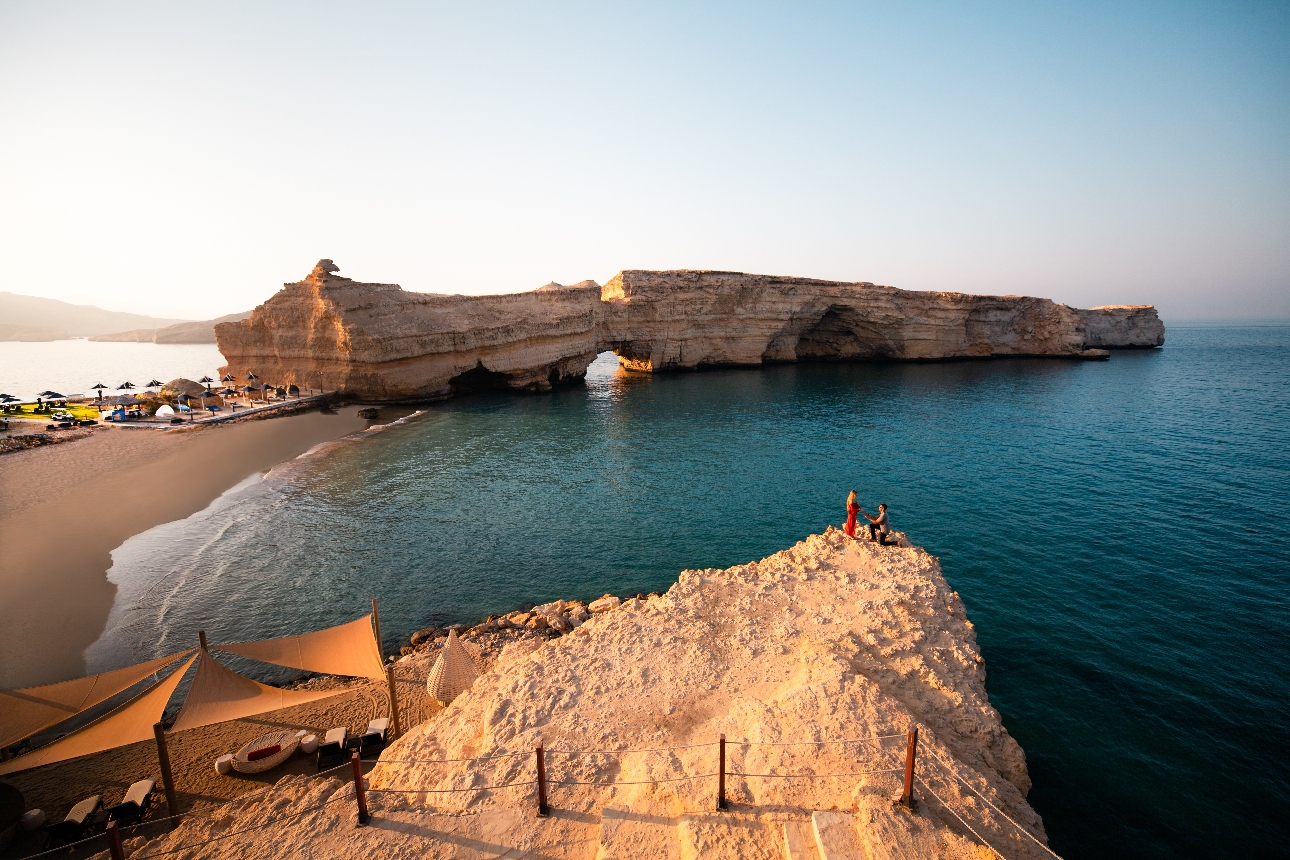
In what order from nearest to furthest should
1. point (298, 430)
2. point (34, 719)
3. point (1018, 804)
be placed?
point (1018, 804) → point (34, 719) → point (298, 430)

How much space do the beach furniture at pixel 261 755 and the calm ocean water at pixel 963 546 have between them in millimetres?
4822

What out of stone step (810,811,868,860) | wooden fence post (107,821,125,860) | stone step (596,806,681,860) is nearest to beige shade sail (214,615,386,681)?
wooden fence post (107,821,125,860)

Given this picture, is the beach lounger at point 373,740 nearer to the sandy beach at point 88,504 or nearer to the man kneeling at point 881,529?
the sandy beach at point 88,504

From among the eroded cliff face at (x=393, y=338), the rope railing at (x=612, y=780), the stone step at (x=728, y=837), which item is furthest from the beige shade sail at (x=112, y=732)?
the eroded cliff face at (x=393, y=338)

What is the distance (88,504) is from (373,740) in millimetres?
23587

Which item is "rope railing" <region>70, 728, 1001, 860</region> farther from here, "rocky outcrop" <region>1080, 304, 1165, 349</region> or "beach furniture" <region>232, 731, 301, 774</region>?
"rocky outcrop" <region>1080, 304, 1165, 349</region>

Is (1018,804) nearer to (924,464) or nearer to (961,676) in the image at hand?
(961,676)

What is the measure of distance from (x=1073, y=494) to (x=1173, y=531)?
13.8 feet

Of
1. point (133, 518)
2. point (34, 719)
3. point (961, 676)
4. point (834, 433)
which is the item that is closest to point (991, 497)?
point (834, 433)

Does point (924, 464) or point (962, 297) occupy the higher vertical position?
point (962, 297)

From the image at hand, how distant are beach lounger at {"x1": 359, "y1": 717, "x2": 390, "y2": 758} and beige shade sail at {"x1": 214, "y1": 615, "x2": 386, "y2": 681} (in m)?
0.99

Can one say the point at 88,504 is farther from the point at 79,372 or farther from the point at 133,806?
the point at 79,372

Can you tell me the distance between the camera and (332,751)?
10609 millimetres

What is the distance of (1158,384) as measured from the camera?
57.3 metres
